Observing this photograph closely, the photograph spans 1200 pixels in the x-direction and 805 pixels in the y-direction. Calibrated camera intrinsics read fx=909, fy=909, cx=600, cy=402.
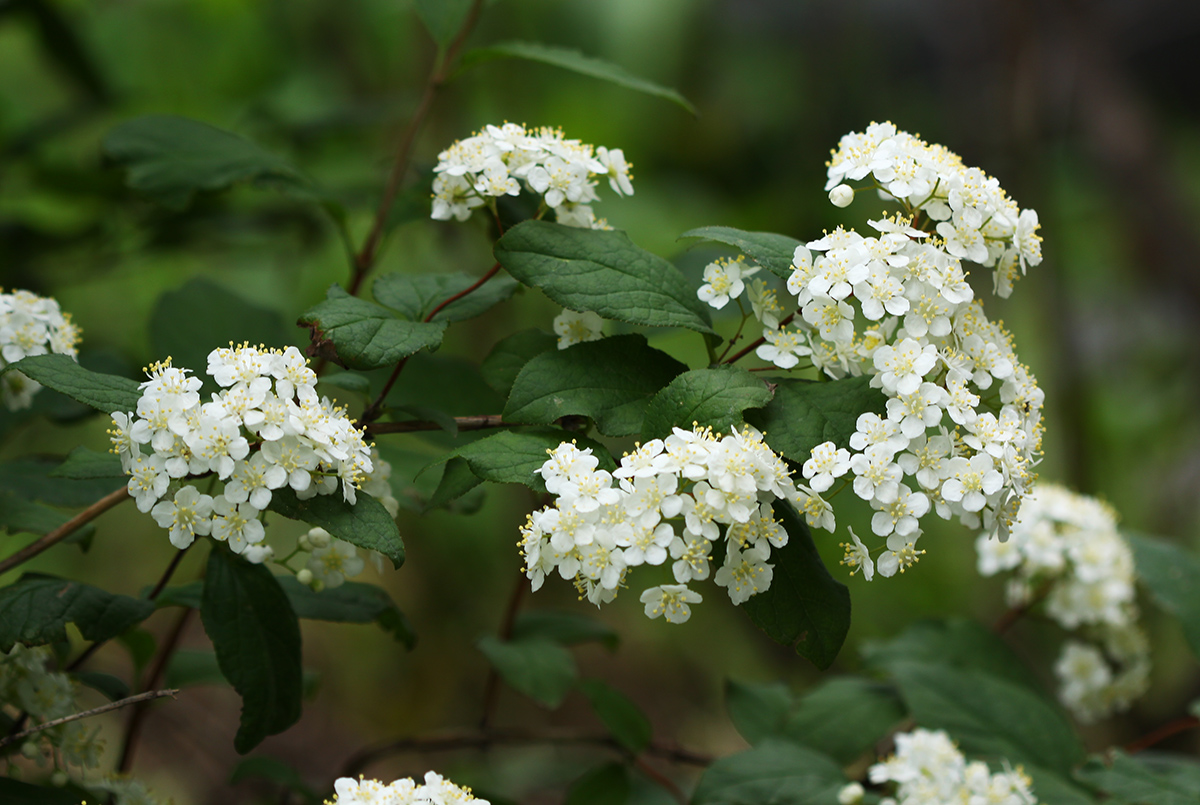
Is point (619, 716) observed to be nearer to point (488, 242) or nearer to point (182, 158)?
point (182, 158)

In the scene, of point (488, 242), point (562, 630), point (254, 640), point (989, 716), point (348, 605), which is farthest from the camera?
point (488, 242)

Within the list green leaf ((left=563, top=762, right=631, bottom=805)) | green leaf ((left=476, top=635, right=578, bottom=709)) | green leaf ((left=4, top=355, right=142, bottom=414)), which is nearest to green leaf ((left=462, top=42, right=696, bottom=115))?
green leaf ((left=4, top=355, right=142, bottom=414))

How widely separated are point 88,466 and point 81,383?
4.1 inches

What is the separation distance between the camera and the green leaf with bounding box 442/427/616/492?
0.96m

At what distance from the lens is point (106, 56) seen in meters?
2.85

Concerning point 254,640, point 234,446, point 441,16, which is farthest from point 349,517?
point 441,16

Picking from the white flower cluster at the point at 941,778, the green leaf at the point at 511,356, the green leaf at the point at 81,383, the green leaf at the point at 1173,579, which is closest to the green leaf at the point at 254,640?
the green leaf at the point at 81,383

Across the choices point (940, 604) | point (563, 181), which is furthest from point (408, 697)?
point (563, 181)

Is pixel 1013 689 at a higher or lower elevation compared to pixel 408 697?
lower

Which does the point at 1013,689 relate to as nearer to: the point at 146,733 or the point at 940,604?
the point at 940,604

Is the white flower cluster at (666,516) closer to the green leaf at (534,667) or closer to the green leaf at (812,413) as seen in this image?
the green leaf at (812,413)

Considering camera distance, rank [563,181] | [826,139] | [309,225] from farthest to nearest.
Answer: [826,139] < [309,225] < [563,181]

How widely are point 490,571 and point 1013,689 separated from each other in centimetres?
248

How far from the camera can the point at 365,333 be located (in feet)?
3.45
